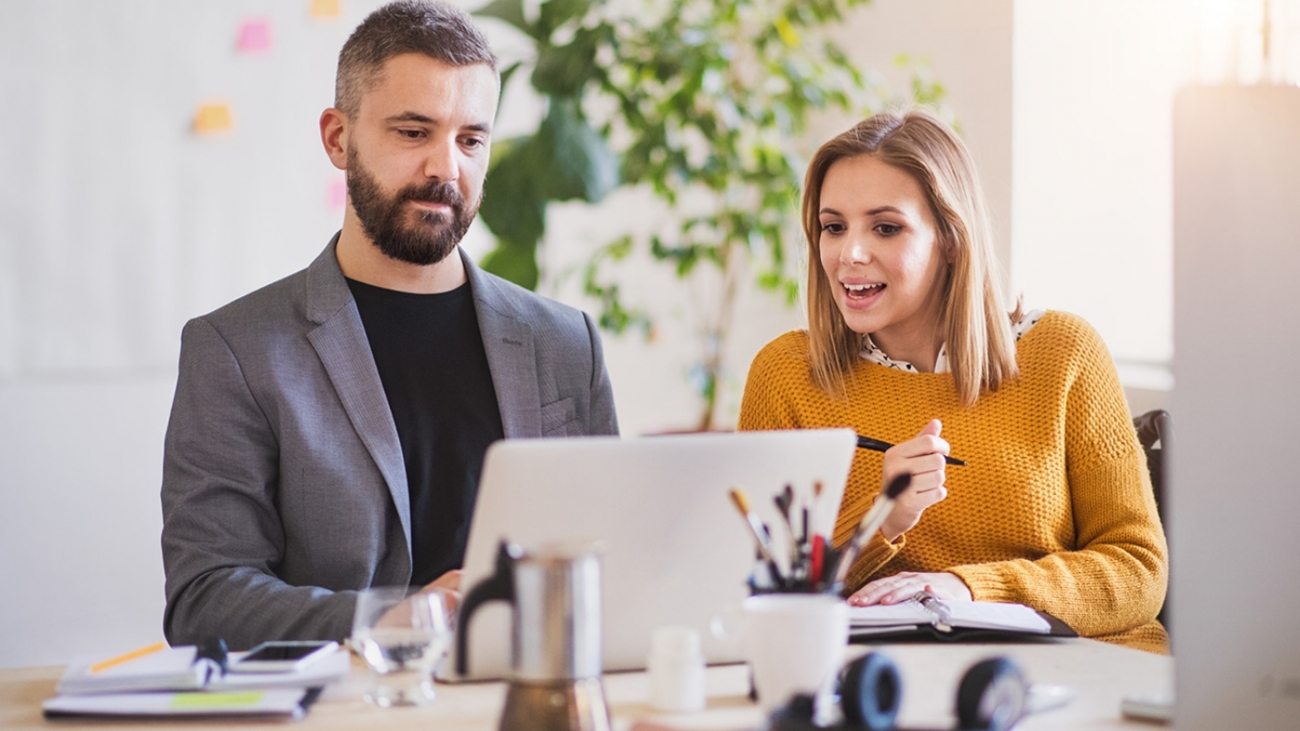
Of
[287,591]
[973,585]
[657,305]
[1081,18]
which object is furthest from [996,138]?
[287,591]

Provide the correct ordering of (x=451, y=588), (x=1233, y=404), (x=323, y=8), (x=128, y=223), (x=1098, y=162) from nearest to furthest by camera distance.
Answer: (x=1233, y=404)
(x=451, y=588)
(x=1098, y=162)
(x=128, y=223)
(x=323, y=8)

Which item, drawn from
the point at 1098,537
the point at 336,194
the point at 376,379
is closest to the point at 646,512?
the point at 376,379

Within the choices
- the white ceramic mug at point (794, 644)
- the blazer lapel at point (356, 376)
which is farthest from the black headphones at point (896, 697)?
the blazer lapel at point (356, 376)

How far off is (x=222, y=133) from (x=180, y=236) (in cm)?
28

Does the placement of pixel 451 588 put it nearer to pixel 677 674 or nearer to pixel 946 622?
pixel 677 674

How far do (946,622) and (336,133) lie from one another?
1.15m

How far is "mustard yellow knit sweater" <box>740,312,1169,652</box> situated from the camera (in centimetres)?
190

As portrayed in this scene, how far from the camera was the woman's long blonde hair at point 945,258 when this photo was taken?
210cm

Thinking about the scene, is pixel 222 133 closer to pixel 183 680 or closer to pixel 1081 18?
pixel 1081 18

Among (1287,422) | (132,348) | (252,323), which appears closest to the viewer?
(1287,422)

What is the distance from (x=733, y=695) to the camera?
133 cm

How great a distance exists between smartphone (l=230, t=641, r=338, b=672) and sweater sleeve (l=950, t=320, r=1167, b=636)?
2.67ft

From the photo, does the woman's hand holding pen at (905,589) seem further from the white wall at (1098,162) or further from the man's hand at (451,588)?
the white wall at (1098,162)

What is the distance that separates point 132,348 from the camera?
11.3ft
